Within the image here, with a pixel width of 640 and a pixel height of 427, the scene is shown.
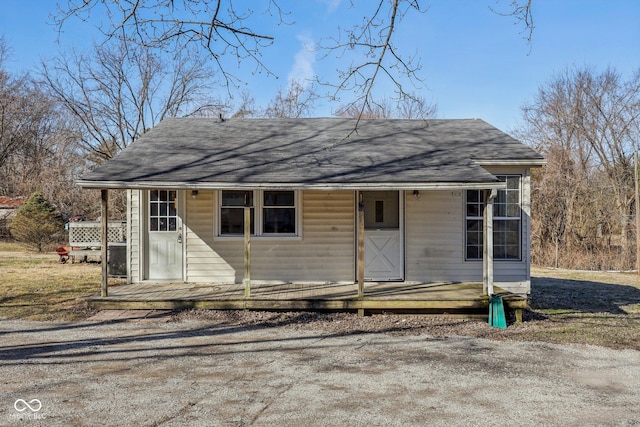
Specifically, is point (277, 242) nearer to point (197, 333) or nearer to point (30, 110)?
point (197, 333)

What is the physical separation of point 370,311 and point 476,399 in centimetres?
380

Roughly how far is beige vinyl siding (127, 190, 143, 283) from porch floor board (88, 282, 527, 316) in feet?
3.16

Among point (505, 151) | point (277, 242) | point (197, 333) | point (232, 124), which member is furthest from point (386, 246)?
point (232, 124)

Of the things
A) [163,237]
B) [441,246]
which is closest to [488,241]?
[441,246]

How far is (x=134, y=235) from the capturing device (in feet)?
31.2

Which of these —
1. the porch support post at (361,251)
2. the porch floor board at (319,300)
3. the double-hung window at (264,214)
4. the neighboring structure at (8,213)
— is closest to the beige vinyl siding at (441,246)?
the porch floor board at (319,300)

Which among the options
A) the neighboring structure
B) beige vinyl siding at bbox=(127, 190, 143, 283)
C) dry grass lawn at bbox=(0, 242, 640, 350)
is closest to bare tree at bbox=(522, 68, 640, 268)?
dry grass lawn at bbox=(0, 242, 640, 350)

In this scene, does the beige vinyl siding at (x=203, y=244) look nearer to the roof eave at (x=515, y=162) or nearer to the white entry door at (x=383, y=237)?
the white entry door at (x=383, y=237)

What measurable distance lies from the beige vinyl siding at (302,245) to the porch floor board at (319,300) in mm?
822

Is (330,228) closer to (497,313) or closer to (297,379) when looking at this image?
(497,313)

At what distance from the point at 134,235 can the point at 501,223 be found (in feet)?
24.6

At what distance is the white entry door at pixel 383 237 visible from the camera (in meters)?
9.34

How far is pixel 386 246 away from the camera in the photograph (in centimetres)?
936

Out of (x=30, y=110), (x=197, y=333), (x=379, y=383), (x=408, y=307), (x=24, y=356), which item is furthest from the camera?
(x=30, y=110)
